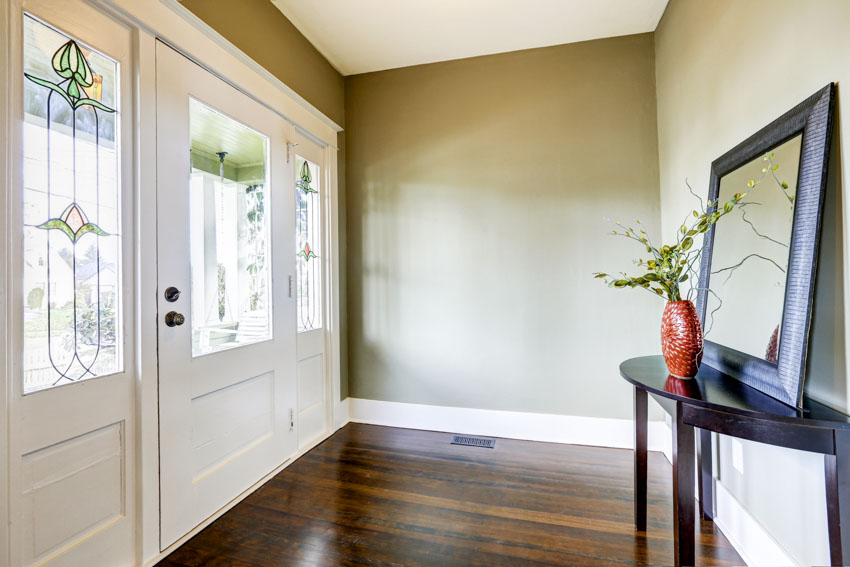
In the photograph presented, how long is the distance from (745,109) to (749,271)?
652mm

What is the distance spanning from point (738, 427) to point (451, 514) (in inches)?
50.6

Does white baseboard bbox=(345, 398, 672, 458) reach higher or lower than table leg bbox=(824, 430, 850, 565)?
lower

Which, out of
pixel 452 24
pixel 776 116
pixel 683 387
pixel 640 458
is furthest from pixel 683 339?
pixel 452 24

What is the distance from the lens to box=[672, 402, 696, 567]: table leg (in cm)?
126

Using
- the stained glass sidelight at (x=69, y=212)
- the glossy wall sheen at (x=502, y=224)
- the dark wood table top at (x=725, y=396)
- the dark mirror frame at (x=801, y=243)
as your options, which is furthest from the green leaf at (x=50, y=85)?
the dark mirror frame at (x=801, y=243)

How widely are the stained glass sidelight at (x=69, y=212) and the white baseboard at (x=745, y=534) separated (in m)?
2.47

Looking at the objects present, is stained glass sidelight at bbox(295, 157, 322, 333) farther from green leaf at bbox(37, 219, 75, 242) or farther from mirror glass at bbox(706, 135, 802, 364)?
mirror glass at bbox(706, 135, 802, 364)

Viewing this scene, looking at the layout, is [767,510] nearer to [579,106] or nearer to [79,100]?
[579,106]

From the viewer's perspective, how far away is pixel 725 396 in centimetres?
123

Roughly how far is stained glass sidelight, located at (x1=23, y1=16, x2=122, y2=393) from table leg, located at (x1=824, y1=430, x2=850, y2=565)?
2.27 metres

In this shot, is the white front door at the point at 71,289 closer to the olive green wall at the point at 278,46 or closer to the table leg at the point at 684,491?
the olive green wall at the point at 278,46

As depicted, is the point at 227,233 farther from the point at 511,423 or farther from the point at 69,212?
the point at 511,423

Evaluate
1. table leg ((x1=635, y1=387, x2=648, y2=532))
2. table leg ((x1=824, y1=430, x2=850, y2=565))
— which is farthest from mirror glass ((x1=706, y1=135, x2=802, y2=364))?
table leg ((x1=635, y1=387, x2=648, y2=532))

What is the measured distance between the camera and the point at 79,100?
134 centimetres
